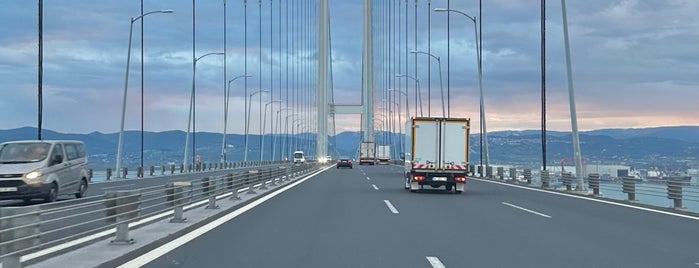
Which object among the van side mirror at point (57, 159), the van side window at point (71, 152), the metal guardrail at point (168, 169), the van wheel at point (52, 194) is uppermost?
the van side window at point (71, 152)

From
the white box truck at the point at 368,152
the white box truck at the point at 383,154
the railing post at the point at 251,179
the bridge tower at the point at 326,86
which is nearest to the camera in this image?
the railing post at the point at 251,179

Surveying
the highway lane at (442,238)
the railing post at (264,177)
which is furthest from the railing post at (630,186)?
the railing post at (264,177)

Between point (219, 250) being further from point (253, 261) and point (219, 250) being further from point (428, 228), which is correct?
point (428, 228)

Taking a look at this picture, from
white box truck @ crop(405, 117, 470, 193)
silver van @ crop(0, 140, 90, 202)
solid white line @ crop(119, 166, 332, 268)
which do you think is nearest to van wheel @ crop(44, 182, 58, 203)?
silver van @ crop(0, 140, 90, 202)

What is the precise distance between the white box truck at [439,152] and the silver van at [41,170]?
1210 centimetres

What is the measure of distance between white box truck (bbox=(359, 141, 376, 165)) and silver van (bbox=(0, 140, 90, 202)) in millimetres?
71540

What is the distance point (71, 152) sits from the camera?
23.3 meters

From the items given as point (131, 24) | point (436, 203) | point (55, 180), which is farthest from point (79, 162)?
point (131, 24)

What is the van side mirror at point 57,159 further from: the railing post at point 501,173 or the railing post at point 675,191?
the railing post at point 501,173

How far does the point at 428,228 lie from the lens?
48.6ft

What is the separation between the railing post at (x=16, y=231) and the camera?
7676mm

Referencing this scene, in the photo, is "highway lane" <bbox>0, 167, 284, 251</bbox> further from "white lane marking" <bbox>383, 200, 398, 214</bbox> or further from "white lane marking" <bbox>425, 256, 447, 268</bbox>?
"white lane marking" <bbox>383, 200, 398, 214</bbox>

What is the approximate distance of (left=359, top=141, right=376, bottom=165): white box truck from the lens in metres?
95.0

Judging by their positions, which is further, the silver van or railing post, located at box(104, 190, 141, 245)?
the silver van
